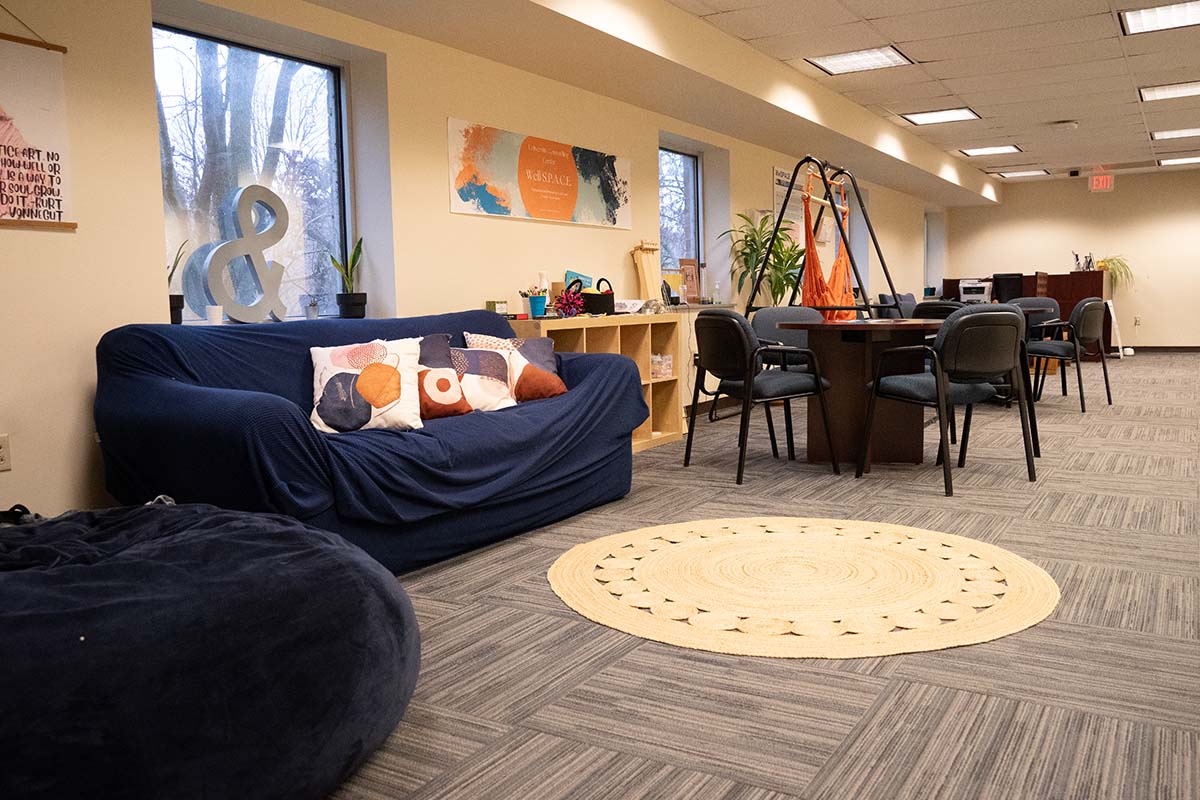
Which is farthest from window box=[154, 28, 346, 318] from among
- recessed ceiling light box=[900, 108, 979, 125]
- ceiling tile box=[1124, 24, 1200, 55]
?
recessed ceiling light box=[900, 108, 979, 125]

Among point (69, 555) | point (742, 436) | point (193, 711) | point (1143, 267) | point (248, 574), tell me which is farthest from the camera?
point (1143, 267)

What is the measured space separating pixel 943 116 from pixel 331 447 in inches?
305

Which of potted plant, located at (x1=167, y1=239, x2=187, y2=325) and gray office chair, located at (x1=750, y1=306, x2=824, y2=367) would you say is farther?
gray office chair, located at (x1=750, y1=306, x2=824, y2=367)

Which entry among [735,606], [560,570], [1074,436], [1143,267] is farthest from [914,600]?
[1143,267]

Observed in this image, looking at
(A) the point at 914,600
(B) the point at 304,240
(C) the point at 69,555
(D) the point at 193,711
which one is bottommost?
(A) the point at 914,600

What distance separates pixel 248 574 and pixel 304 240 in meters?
3.23

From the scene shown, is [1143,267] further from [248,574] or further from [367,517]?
[248,574]

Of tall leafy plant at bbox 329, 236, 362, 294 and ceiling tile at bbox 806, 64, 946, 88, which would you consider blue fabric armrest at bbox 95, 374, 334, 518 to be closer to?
tall leafy plant at bbox 329, 236, 362, 294

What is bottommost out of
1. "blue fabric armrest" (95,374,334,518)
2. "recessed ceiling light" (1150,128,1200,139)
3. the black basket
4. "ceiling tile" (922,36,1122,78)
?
"blue fabric armrest" (95,374,334,518)

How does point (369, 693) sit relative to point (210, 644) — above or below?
below

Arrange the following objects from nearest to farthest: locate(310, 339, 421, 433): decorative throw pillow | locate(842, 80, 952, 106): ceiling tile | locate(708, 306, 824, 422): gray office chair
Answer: locate(310, 339, 421, 433): decorative throw pillow, locate(708, 306, 824, 422): gray office chair, locate(842, 80, 952, 106): ceiling tile

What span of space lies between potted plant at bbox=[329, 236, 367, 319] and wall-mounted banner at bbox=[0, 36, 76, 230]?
4.82ft

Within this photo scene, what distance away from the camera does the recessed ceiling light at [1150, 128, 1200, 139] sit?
1005cm

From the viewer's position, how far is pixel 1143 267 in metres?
14.0
